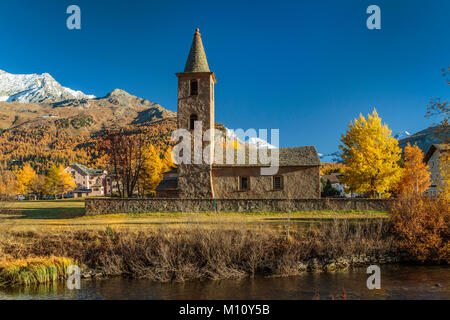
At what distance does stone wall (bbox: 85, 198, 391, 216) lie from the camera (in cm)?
2580

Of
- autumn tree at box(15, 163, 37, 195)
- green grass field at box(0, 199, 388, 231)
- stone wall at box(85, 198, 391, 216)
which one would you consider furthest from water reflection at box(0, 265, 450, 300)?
autumn tree at box(15, 163, 37, 195)

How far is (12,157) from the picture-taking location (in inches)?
7495

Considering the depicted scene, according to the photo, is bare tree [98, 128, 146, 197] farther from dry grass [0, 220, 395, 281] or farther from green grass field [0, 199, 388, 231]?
dry grass [0, 220, 395, 281]

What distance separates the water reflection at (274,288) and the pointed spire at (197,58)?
22.4 meters

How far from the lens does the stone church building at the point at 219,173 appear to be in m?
30.9

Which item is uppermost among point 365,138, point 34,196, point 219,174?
point 365,138

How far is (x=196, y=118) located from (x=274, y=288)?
816 inches

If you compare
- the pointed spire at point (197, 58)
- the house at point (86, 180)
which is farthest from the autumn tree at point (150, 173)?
the house at point (86, 180)

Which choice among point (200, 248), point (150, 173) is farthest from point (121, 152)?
point (200, 248)

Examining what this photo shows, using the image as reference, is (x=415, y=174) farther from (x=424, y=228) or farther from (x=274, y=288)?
(x=274, y=288)

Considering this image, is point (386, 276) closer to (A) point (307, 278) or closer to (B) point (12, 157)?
(A) point (307, 278)

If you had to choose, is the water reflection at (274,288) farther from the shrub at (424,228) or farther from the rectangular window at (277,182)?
the rectangular window at (277,182)
